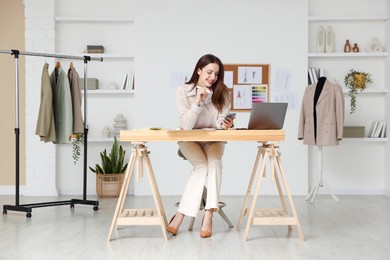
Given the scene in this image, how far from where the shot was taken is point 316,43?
21.7ft

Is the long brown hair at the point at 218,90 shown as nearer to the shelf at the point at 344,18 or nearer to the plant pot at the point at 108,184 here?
the plant pot at the point at 108,184

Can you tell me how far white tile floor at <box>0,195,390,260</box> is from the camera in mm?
3311

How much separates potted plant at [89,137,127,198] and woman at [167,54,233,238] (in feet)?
7.85

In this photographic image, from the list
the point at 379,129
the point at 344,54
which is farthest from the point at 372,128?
the point at 344,54

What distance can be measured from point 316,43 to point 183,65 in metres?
1.64

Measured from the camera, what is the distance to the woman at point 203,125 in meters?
3.81

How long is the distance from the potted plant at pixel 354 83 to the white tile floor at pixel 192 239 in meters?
1.67

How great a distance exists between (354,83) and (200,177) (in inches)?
129

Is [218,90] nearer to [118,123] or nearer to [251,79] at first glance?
[251,79]

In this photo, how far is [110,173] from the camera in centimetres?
641

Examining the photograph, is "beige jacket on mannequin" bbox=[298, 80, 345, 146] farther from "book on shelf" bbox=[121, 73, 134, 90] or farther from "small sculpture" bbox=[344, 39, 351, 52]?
"book on shelf" bbox=[121, 73, 134, 90]

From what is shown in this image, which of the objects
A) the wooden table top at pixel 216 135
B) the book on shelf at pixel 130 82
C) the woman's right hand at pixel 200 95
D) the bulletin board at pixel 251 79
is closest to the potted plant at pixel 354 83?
the bulletin board at pixel 251 79

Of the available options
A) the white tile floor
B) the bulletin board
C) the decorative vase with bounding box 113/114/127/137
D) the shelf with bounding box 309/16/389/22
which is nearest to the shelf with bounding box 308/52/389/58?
the shelf with bounding box 309/16/389/22

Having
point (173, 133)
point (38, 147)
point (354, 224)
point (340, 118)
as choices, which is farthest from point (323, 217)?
point (38, 147)
